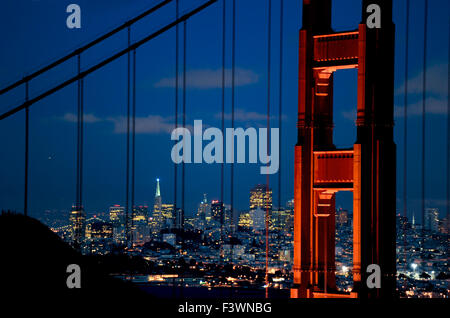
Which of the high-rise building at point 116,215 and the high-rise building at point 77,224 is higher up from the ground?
the high-rise building at point 77,224

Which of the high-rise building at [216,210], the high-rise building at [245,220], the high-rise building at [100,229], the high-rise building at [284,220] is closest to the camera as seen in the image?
the high-rise building at [284,220]

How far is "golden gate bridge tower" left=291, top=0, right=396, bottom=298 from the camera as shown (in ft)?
39.2

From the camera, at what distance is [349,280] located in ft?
49.5

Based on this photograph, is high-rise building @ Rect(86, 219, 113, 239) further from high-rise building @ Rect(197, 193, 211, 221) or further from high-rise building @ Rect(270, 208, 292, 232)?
high-rise building @ Rect(270, 208, 292, 232)

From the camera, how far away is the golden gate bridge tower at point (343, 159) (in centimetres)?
1194

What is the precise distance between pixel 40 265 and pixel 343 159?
567 cm

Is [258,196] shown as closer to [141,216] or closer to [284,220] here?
[284,220]

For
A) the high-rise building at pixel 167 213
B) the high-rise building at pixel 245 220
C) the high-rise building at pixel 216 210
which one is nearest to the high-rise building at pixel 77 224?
the high-rise building at pixel 167 213

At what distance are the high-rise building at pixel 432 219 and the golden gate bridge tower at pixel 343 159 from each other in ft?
6.05

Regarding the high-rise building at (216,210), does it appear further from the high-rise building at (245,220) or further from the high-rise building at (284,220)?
the high-rise building at (284,220)

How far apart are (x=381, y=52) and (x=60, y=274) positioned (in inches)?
245

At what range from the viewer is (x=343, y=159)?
12711 mm
